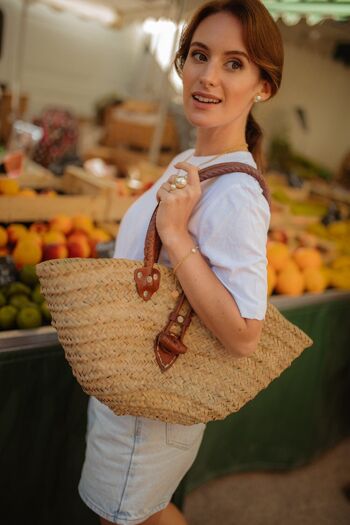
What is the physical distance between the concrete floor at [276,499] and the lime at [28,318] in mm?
1354

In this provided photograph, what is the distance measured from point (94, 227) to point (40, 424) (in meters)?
1.30

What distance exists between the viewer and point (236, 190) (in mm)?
1146

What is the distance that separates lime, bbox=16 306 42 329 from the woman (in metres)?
0.48

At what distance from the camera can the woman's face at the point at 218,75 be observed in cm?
122

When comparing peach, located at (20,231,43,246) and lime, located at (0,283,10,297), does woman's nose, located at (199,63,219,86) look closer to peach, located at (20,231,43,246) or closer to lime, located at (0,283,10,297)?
lime, located at (0,283,10,297)

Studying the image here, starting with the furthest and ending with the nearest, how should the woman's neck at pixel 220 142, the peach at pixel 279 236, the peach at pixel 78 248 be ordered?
the peach at pixel 279 236
the peach at pixel 78 248
the woman's neck at pixel 220 142

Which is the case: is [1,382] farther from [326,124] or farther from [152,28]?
[326,124]

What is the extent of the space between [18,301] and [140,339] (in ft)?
2.93

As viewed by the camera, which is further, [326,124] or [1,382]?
[326,124]

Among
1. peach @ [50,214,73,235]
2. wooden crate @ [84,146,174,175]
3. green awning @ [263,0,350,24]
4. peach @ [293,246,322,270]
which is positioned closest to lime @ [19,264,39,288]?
peach @ [50,214,73,235]

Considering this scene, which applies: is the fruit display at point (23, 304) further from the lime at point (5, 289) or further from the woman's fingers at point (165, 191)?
the woman's fingers at point (165, 191)

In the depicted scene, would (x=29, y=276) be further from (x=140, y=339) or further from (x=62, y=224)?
(x=140, y=339)

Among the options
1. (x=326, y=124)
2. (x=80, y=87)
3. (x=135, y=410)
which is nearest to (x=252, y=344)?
(x=135, y=410)

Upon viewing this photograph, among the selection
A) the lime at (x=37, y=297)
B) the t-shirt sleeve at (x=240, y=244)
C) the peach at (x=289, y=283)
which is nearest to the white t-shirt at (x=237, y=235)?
the t-shirt sleeve at (x=240, y=244)
